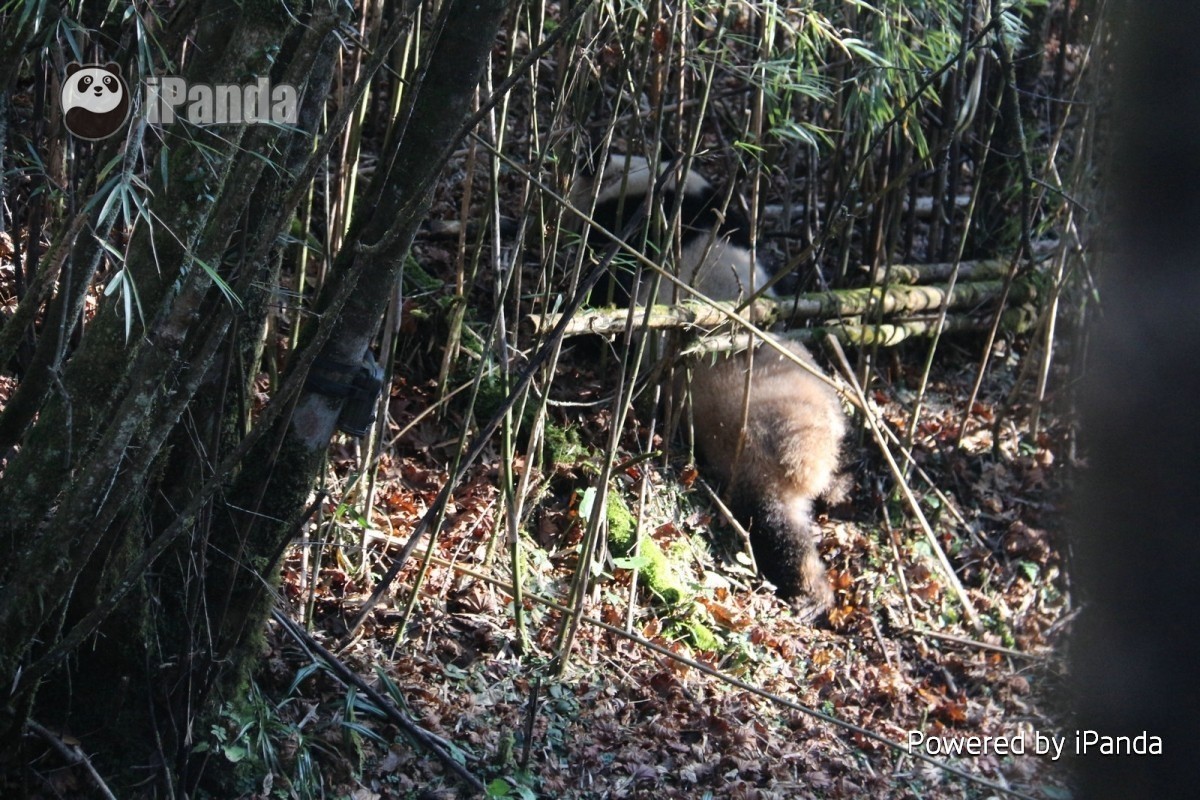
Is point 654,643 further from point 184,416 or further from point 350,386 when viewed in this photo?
point 184,416

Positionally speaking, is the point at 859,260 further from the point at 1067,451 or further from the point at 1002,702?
the point at 1067,451

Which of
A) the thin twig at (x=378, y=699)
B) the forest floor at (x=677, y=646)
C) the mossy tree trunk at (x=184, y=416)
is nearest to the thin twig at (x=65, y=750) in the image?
the mossy tree trunk at (x=184, y=416)

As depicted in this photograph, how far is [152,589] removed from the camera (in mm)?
2289

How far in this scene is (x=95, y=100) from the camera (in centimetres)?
206

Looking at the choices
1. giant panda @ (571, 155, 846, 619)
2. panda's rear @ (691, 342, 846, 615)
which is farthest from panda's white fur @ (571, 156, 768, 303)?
panda's rear @ (691, 342, 846, 615)

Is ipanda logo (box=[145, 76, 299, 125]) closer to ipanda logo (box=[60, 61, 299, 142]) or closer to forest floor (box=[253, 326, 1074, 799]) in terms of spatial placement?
ipanda logo (box=[60, 61, 299, 142])

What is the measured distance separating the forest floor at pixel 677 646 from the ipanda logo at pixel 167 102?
1.31 meters

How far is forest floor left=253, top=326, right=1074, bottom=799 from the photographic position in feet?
9.55

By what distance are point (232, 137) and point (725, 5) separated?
2.29m

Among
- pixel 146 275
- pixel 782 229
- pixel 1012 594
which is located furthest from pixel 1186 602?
pixel 782 229

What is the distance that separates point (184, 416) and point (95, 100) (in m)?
0.69

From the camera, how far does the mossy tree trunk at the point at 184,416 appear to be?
6.22 ft

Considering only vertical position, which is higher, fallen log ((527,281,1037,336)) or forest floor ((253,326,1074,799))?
fallen log ((527,281,1037,336))

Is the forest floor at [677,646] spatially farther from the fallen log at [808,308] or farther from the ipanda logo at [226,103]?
the ipanda logo at [226,103]
